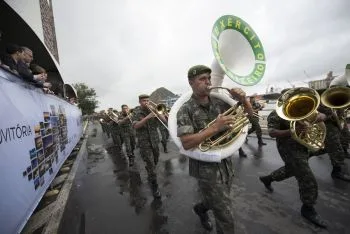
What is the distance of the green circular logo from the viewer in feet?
7.97

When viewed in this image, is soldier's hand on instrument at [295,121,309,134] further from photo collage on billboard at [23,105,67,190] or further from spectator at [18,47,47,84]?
spectator at [18,47,47,84]

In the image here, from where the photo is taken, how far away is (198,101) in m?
2.47

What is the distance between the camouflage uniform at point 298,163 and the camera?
2.94 m

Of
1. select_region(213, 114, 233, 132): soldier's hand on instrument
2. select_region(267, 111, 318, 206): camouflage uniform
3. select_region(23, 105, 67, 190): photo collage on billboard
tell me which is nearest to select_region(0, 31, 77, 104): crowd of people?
select_region(23, 105, 67, 190): photo collage on billboard

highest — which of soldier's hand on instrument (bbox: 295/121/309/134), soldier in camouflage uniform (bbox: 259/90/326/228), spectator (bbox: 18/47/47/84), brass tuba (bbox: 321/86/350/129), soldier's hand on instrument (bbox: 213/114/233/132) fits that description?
spectator (bbox: 18/47/47/84)

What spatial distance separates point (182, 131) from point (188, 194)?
8.47 feet

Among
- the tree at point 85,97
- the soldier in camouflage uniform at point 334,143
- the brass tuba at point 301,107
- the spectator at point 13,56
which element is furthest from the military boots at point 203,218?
the tree at point 85,97

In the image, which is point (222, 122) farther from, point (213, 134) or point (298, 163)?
point (298, 163)

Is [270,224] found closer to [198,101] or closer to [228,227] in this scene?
[228,227]

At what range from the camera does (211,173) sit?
223cm

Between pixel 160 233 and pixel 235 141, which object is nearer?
pixel 235 141

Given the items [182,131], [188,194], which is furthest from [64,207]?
[182,131]

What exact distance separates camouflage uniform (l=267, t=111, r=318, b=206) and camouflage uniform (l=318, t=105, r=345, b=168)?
1.67 metres

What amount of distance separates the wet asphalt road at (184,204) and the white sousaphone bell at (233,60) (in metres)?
1.57
